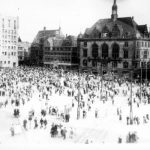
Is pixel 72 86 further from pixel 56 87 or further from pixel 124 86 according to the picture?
pixel 124 86

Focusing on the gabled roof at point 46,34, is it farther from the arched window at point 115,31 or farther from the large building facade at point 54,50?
the arched window at point 115,31

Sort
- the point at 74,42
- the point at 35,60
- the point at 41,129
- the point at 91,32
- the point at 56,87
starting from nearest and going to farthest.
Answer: the point at 41,129, the point at 56,87, the point at 91,32, the point at 74,42, the point at 35,60

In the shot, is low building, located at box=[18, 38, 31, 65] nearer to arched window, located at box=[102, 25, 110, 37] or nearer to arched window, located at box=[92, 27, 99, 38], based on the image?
arched window, located at box=[92, 27, 99, 38]

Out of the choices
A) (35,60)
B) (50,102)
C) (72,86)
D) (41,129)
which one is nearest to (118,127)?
(41,129)

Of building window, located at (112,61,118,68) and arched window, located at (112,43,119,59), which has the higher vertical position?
arched window, located at (112,43,119,59)

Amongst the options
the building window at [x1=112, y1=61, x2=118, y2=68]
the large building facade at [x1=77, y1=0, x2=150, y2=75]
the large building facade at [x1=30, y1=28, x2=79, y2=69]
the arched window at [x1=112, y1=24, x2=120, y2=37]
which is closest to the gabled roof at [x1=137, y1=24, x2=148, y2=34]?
the large building facade at [x1=77, y1=0, x2=150, y2=75]

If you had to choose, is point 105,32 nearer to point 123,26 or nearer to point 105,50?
point 105,50
